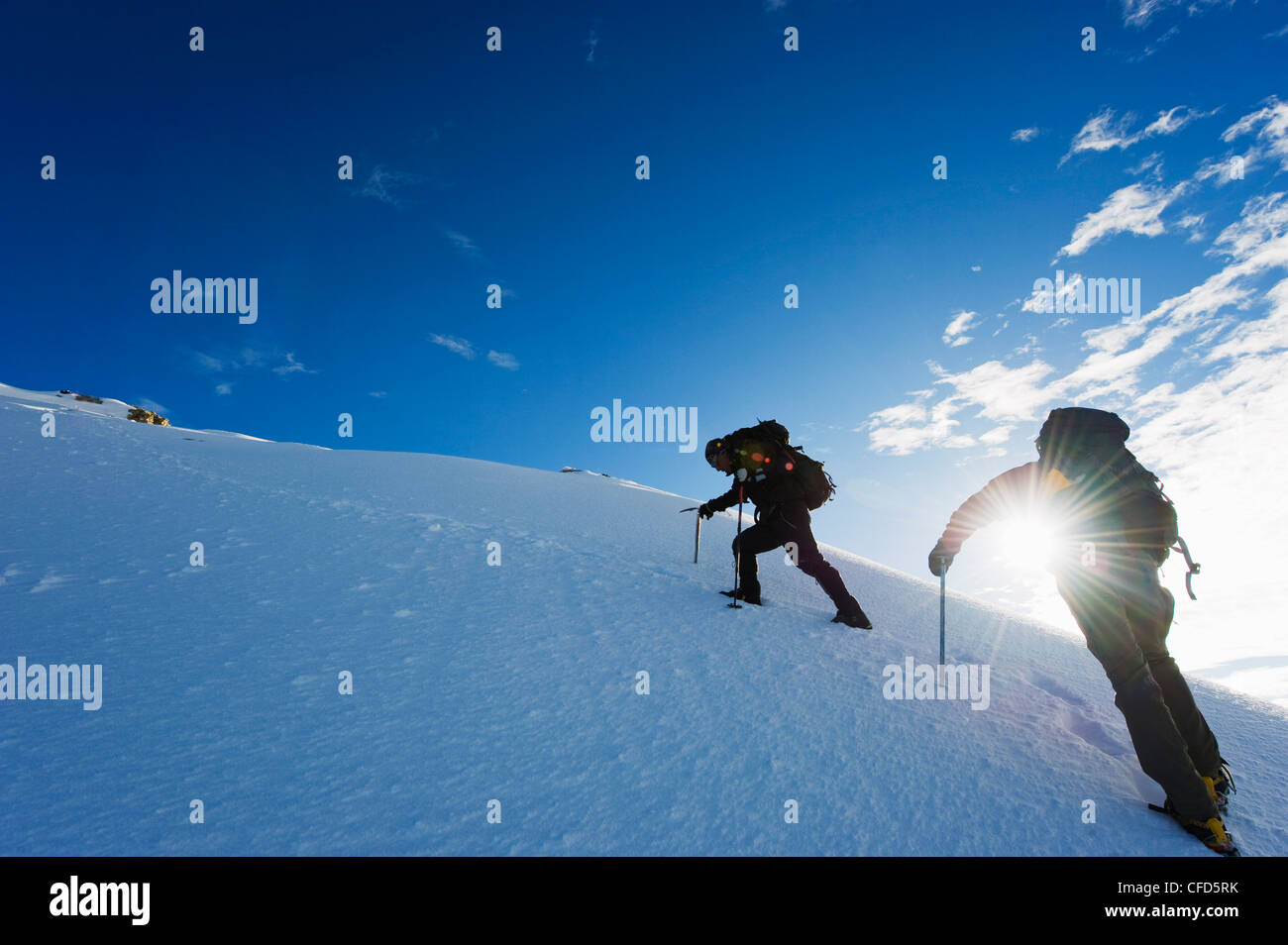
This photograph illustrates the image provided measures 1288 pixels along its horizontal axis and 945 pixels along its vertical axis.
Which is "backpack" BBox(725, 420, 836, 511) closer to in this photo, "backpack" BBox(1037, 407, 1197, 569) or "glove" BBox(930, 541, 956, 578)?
"glove" BBox(930, 541, 956, 578)

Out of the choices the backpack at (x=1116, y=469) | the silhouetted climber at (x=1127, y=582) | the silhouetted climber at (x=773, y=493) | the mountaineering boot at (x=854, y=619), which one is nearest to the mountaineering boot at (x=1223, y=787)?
the silhouetted climber at (x=1127, y=582)

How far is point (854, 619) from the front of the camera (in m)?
5.49

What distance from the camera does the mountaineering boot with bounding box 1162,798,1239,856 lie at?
2.60 meters

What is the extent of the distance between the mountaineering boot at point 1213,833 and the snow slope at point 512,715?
5 centimetres

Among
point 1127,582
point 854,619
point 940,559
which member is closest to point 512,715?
point 940,559

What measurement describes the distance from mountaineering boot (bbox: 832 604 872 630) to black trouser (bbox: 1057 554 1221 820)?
7.09ft

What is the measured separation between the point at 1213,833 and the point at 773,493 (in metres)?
3.94

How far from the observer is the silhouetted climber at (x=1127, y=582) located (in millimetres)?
2879

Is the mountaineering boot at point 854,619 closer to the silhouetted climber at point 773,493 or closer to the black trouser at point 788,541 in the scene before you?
the black trouser at point 788,541

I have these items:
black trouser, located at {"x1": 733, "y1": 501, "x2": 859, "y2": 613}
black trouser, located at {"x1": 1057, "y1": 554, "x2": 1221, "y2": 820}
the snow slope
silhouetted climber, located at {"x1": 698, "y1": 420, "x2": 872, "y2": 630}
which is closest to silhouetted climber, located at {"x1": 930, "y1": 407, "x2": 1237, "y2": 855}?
black trouser, located at {"x1": 1057, "y1": 554, "x2": 1221, "y2": 820}

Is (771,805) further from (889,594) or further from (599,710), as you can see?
(889,594)

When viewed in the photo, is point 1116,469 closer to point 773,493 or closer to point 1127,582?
point 1127,582
